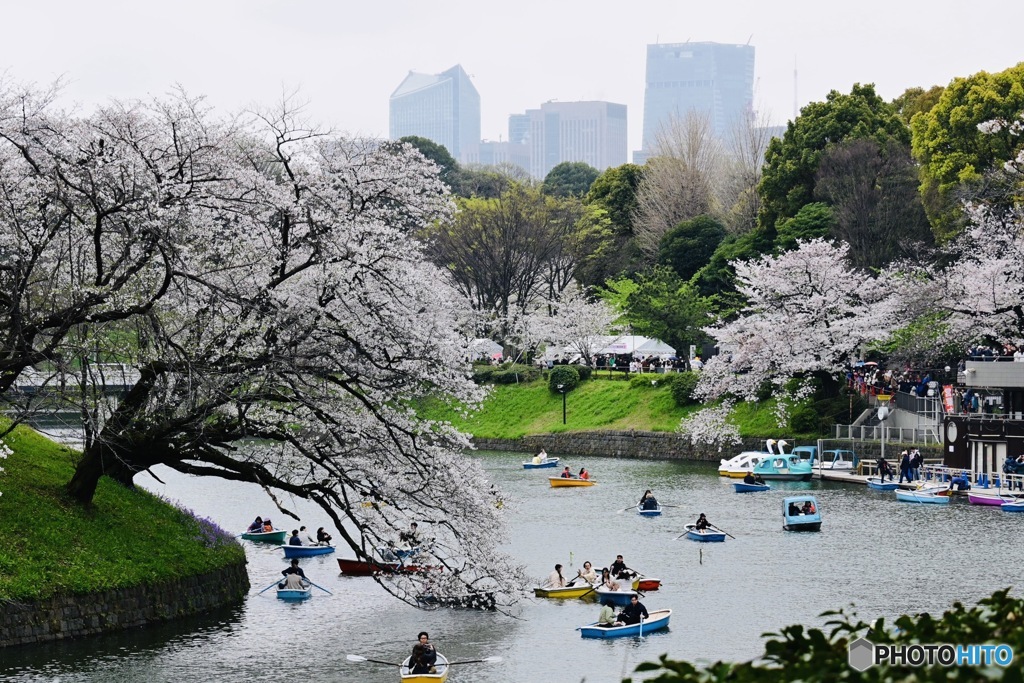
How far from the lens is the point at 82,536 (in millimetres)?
26969

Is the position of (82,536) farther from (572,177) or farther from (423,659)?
(572,177)

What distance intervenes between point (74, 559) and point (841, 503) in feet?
96.9

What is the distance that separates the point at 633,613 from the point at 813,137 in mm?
55542

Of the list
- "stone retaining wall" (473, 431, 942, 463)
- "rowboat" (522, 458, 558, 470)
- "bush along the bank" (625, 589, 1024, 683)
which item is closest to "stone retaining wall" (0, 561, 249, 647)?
"bush along the bank" (625, 589, 1024, 683)

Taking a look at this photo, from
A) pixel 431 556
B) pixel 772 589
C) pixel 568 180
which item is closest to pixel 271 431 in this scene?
pixel 431 556

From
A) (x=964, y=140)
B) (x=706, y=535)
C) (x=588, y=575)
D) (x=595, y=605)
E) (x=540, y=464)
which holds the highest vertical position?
(x=964, y=140)

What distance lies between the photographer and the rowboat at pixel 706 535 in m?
38.0

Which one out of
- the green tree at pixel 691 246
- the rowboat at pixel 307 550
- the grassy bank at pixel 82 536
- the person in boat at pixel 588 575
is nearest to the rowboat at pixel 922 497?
the person in boat at pixel 588 575

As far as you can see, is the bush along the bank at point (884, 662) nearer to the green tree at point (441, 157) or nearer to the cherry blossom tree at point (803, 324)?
the cherry blossom tree at point (803, 324)

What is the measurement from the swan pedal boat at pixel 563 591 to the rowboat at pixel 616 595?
50.4 inches

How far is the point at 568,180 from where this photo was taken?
136 m

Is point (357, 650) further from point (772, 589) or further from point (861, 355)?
point (861, 355)

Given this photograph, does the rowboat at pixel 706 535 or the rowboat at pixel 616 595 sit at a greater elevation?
the rowboat at pixel 706 535

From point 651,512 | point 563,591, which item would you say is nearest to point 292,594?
point 563,591
